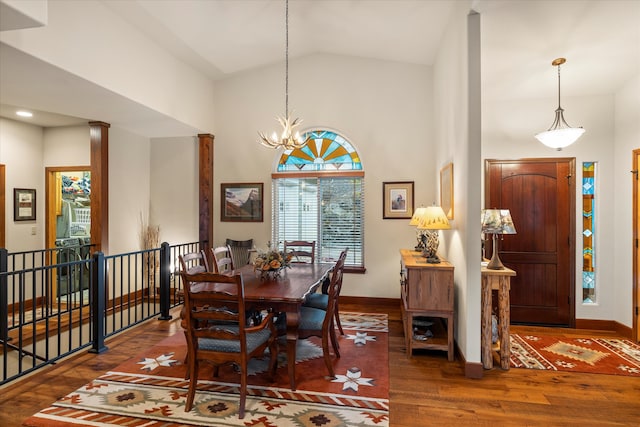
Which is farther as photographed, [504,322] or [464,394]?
[504,322]

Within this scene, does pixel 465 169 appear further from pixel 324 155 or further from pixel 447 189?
pixel 324 155

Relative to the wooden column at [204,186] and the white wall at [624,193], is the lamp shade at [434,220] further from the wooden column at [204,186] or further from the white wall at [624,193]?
the wooden column at [204,186]

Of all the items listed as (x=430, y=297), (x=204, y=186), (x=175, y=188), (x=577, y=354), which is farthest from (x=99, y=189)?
(x=577, y=354)

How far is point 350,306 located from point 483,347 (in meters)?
2.33

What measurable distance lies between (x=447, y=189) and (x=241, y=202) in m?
3.21

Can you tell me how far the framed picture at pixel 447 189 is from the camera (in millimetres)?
3721

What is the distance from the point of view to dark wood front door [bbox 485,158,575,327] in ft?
14.1

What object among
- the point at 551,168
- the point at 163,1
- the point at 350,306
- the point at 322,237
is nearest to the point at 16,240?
the point at 163,1

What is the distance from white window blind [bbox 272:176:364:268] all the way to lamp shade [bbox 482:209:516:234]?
224 centimetres

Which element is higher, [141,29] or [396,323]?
[141,29]

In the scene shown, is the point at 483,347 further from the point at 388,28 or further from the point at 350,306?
the point at 388,28

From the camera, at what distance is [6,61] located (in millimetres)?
2859

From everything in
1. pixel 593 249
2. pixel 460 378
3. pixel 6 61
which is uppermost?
pixel 6 61

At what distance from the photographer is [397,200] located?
Result: 5.19m
